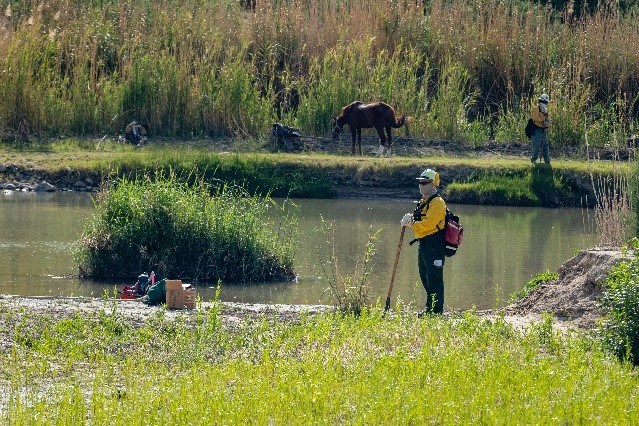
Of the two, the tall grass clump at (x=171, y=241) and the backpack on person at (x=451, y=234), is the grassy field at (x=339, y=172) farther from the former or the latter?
the backpack on person at (x=451, y=234)

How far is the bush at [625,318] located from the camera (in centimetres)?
1095

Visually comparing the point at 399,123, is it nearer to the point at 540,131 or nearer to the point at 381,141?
the point at 381,141

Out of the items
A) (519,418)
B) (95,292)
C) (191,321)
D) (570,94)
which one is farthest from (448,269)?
(570,94)

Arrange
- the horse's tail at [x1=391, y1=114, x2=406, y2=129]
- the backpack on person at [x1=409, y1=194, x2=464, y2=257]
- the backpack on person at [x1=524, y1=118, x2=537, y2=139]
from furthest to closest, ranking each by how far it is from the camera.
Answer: the horse's tail at [x1=391, y1=114, x2=406, y2=129] → the backpack on person at [x1=524, y1=118, x2=537, y2=139] → the backpack on person at [x1=409, y1=194, x2=464, y2=257]

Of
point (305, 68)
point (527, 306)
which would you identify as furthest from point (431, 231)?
point (305, 68)

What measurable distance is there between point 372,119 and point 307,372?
1885cm

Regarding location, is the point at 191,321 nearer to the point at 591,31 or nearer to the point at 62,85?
the point at 62,85

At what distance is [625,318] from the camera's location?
1106cm

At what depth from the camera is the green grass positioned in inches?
358

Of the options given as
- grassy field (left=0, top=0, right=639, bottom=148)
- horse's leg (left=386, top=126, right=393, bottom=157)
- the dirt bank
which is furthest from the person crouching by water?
grassy field (left=0, top=0, right=639, bottom=148)

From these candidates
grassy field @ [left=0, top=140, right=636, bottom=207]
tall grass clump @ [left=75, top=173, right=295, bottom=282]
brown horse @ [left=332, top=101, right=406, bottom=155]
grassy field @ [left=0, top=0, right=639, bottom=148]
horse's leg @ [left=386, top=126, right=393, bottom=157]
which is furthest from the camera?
grassy field @ [left=0, top=0, right=639, bottom=148]

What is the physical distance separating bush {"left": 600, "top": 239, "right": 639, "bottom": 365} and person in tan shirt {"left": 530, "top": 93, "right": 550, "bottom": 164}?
17.1 meters

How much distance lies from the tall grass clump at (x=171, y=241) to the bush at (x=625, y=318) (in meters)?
7.12

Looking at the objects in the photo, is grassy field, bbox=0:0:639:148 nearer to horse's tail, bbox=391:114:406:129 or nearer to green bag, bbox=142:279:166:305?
horse's tail, bbox=391:114:406:129
